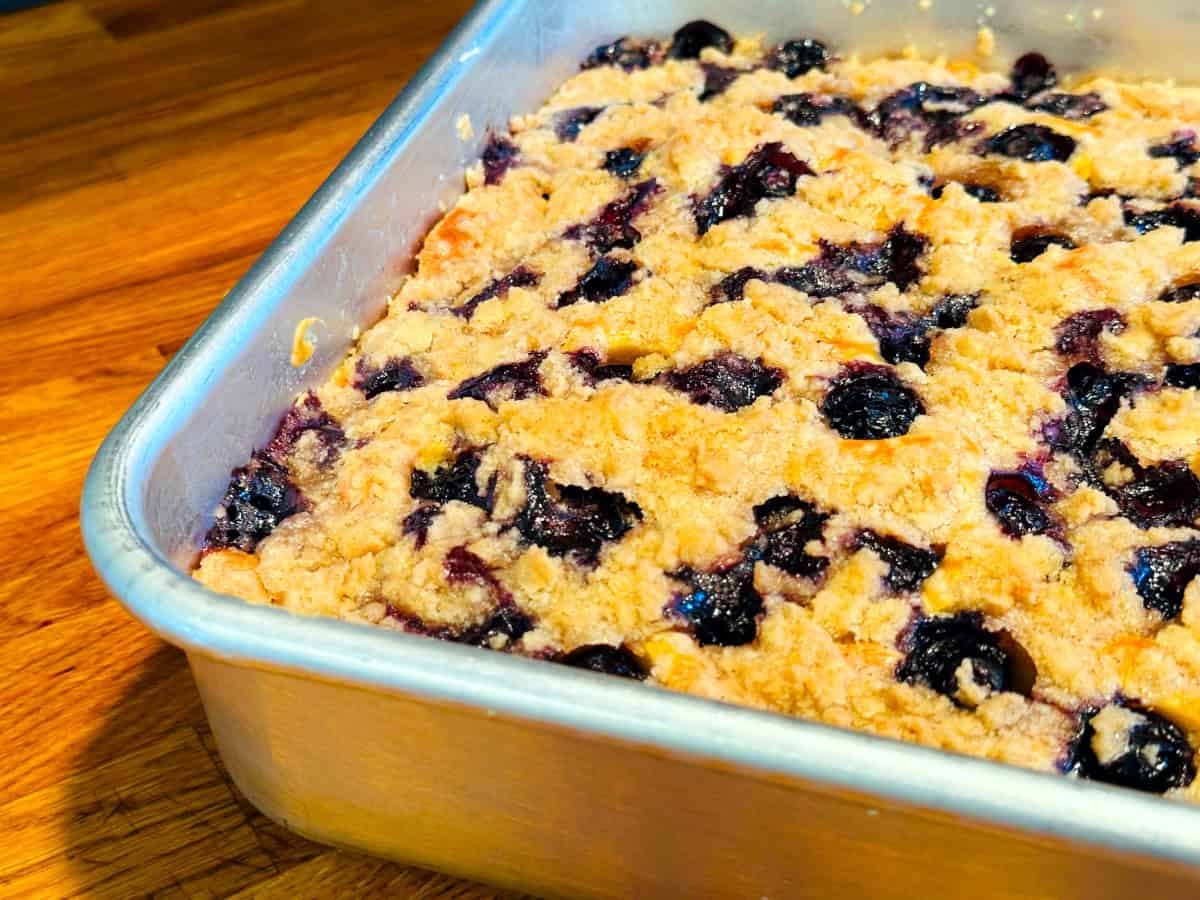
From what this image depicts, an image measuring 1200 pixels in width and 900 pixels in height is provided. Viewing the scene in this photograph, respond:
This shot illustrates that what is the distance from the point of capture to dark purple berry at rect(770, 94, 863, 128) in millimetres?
1588

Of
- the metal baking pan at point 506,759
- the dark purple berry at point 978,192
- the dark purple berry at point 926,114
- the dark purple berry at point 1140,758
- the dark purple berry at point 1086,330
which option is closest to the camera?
the metal baking pan at point 506,759

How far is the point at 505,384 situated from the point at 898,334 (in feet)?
1.30

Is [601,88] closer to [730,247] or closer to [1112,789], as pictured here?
[730,247]

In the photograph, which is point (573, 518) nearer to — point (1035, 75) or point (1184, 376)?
point (1184, 376)

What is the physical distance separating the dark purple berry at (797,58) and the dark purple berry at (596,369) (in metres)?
0.70

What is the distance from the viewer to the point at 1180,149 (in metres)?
1.48

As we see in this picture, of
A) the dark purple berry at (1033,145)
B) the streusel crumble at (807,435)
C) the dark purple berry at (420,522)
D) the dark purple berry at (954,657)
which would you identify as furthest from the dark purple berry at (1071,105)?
the dark purple berry at (420,522)

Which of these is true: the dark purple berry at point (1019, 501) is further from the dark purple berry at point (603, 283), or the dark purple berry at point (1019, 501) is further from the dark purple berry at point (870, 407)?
the dark purple berry at point (603, 283)

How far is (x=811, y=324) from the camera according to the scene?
4.08ft

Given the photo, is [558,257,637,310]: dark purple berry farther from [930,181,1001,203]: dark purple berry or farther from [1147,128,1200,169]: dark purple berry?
[1147,128,1200,169]: dark purple berry

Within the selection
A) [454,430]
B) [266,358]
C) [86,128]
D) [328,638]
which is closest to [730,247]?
[454,430]

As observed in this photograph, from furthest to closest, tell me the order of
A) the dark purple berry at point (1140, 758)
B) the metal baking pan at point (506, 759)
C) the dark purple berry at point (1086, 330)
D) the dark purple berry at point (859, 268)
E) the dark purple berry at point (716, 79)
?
1. the dark purple berry at point (716, 79)
2. the dark purple berry at point (859, 268)
3. the dark purple berry at point (1086, 330)
4. the dark purple berry at point (1140, 758)
5. the metal baking pan at point (506, 759)

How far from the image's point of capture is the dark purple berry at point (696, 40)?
5.79 ft

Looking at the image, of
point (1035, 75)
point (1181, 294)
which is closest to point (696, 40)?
point (1035, 75)
